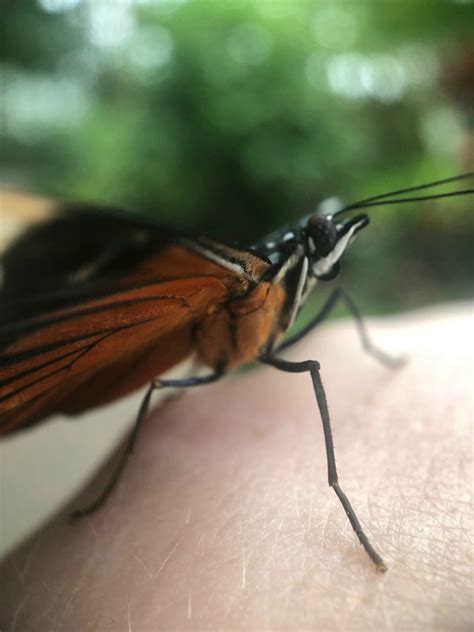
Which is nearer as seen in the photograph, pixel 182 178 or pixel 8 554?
pixel 8 554

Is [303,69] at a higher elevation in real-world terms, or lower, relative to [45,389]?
higher

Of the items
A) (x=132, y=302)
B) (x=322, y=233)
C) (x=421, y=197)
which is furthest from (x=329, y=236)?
(x=132, y=302)

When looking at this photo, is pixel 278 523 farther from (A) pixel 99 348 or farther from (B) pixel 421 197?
(B) pixel 421 197

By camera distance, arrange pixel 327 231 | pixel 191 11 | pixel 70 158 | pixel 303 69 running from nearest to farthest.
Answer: pixel 327 231, pixel 303 69, pixel 191 11, pixel 70 158

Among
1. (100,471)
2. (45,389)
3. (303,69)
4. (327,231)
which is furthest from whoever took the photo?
(303,69)

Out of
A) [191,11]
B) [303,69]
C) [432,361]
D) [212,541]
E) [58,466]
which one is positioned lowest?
[58,466]

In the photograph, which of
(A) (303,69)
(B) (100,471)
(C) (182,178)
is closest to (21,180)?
(C) (182,178)

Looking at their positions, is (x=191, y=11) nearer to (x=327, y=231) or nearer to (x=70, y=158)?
(x=70, y=158)
